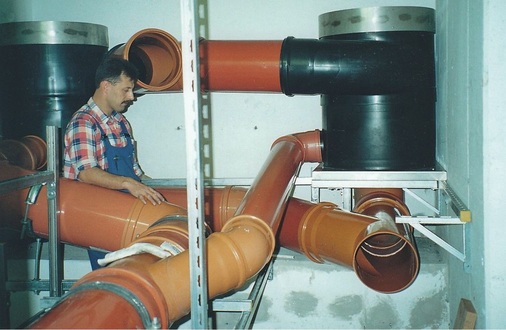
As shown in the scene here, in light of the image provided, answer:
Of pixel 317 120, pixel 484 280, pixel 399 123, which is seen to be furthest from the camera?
pixel 317 120

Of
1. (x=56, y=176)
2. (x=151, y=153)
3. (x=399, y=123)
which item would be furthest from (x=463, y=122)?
(x=151, y=153)

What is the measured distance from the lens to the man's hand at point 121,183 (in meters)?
1.91

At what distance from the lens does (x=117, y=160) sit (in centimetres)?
234

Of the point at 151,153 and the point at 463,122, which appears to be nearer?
the point at 463,122

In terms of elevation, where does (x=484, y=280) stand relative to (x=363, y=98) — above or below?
below

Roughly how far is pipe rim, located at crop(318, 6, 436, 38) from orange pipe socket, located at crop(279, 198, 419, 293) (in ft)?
2.99

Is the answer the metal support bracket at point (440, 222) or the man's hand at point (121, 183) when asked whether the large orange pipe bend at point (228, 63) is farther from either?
the metal support bracket at point (440, 222)

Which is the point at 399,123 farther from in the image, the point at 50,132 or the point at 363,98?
the point at 50,132

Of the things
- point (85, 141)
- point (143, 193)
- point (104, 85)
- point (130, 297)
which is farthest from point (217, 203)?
point (130, 297)

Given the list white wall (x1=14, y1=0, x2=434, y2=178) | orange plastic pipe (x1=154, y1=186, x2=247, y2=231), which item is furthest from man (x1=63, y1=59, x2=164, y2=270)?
white wall (x1=14, y1=0, x2=434, y2=178)

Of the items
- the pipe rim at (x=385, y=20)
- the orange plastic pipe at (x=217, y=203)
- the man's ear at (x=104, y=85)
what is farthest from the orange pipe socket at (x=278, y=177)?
the man's ear at (x=104, y=85)

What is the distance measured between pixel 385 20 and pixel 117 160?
59.8 inches

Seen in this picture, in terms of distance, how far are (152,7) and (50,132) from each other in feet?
4.27

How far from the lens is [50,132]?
2014 mm
